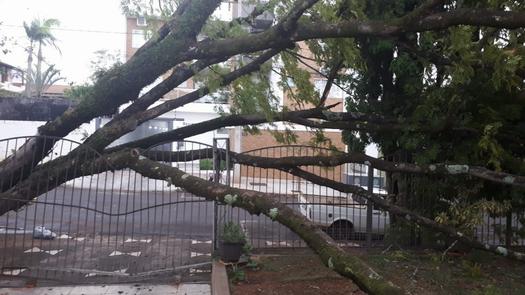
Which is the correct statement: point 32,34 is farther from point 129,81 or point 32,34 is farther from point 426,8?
point 426,8

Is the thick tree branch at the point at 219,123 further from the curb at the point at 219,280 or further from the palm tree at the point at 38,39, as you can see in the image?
the palm tree at the point at 38,39

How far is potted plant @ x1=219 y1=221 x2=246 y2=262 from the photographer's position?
8258 mm

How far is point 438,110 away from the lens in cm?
898

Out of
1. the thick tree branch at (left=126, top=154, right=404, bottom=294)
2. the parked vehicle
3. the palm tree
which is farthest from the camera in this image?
the palm tree

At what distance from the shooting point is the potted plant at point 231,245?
8258 mm

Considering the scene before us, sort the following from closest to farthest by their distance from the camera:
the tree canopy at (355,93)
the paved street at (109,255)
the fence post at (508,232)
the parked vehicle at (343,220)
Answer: the tree canopy at (355,93) < the paved street at (109,255) < the fence post at (508,232) < the parked vehicle at (343,220)

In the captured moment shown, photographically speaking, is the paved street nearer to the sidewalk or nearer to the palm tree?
the sidewalk

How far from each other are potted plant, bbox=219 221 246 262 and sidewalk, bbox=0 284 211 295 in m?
0.70

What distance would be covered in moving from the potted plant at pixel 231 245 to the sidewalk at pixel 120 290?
699 millimetres

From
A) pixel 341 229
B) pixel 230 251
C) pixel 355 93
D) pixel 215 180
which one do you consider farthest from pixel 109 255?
pixel 355 93

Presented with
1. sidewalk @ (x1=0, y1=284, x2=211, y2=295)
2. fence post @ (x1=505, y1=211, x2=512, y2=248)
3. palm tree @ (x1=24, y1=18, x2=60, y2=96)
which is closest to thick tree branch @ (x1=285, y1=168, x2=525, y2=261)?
sidewalk @ (x1=0, y1=284, x2=211, y2=295)

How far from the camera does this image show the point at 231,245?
8.25 meters

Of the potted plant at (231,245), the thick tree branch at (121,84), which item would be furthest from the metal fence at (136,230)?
the potted plant at (231,245)

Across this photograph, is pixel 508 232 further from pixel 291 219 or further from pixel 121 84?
pixel 121 84
